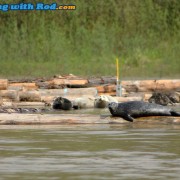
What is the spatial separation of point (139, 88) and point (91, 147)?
13343 mm

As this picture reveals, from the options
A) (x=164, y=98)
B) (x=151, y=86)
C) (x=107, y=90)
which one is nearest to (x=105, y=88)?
(x=107, y=90)

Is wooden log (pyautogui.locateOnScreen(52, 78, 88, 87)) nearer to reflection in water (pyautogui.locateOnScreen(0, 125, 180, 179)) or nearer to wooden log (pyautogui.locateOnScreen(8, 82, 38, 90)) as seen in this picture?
wooden log (pyautogui.locateOnScreen(8, 82, 38, 90))

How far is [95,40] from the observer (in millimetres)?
40844

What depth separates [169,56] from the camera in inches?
1549

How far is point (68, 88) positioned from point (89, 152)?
13.0m

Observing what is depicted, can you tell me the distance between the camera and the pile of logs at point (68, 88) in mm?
21906

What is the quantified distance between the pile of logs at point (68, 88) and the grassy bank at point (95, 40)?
10616mm

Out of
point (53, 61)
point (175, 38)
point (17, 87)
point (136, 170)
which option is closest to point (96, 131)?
point (136, 170)

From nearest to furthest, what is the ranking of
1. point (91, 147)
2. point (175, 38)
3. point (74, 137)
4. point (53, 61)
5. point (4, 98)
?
point (91, 147), point (74, 137), point (4, 98), point (53, 61), point (175, 38)

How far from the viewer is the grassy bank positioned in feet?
122

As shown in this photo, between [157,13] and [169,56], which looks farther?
[157,13]

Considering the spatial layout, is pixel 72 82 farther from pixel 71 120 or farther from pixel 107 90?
pixel 71 120

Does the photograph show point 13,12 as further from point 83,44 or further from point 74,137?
point 74,137

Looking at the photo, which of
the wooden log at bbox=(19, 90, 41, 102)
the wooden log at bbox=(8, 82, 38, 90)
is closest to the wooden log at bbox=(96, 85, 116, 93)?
the wooden log at bbox=(8, 82, 38, 90)
